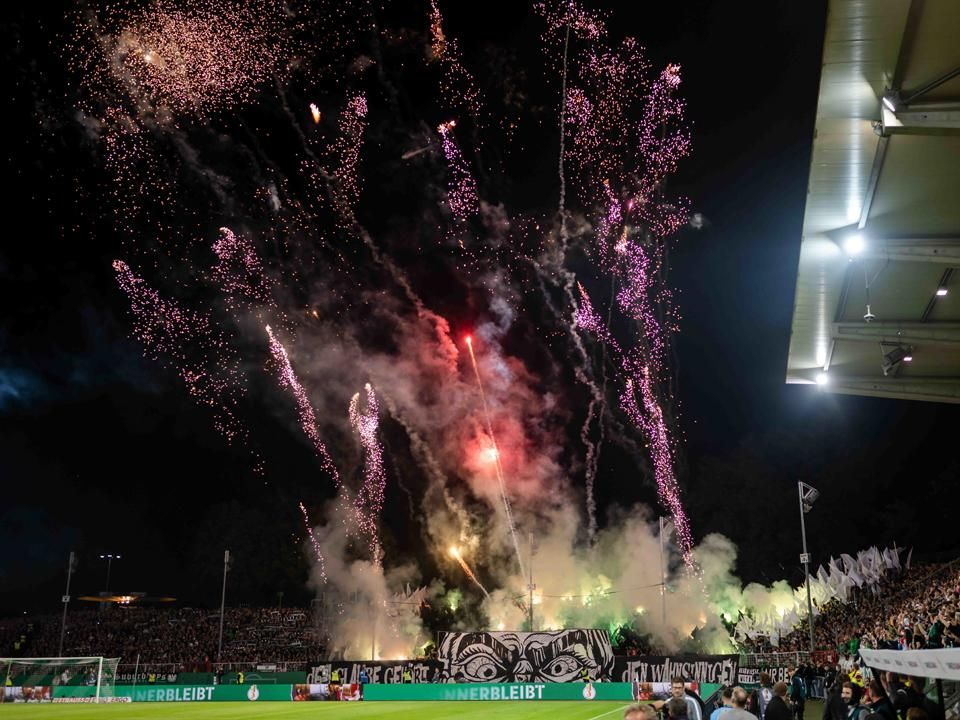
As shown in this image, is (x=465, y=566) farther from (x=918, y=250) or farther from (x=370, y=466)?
(x=918, y=250)

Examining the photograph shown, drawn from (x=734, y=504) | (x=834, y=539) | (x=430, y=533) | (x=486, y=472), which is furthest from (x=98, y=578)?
(x=834, y=539)

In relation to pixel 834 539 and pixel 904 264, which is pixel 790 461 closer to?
pixel 834 539

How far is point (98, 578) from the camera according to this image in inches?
4259

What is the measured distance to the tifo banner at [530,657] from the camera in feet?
124

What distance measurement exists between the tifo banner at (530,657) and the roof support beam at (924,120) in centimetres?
3051

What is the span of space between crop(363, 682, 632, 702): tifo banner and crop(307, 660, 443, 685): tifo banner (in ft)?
5.98

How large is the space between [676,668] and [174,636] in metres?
41.6

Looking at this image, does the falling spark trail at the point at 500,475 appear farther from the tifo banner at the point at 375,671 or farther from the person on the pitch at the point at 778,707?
the person on the pitch at the point at 778,707

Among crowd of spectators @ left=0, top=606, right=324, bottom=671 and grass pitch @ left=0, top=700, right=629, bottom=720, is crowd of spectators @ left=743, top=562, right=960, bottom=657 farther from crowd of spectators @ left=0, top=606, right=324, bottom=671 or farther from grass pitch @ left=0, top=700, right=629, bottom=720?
crowd of spectators @ left=0, top=606, right=324, bottom=671

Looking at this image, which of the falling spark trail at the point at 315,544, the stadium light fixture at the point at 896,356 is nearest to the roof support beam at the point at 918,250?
the stadium light fixture at the point at 896,356

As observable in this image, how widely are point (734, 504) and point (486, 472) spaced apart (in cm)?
1919

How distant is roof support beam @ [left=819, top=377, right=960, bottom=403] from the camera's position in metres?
23.0

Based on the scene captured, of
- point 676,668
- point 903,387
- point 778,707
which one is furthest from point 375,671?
point 778,707

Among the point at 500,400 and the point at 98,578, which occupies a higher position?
the point at 500,400
